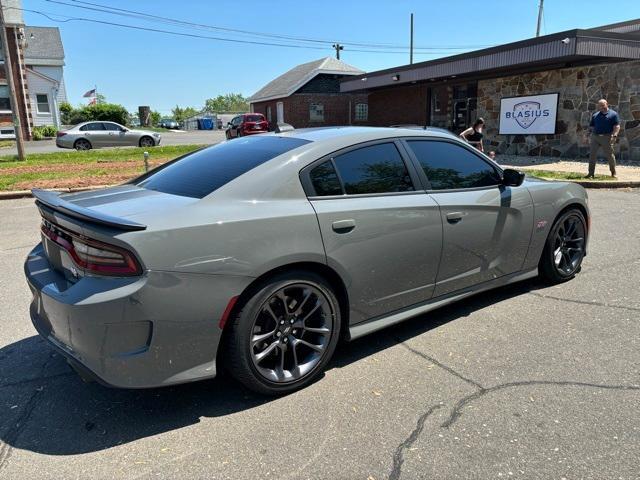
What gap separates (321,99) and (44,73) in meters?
25.9

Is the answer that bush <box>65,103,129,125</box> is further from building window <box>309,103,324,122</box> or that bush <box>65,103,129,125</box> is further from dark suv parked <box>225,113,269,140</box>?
building window <box>309,103,324,122</box>

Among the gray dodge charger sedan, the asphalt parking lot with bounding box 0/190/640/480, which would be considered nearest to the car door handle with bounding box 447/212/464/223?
the gray dodge charger sedan

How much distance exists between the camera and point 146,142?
2656 cm

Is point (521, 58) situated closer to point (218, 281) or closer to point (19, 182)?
point (19, 182)

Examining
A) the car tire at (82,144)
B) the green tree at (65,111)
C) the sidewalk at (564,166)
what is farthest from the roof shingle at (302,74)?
the green tree at (65,111)

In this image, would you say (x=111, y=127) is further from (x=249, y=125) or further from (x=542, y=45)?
(x=542, y=45)

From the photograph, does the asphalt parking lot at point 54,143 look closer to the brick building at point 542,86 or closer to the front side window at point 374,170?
the brick building at point 542,86

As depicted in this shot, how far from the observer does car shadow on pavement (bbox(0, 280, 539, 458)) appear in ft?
9.03

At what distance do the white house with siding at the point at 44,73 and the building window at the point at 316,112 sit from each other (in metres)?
19.7

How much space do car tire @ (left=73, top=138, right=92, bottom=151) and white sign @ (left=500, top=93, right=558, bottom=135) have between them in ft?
62.6

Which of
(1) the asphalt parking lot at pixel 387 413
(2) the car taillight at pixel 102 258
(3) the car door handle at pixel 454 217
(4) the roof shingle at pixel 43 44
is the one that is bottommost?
(1) the asphalt parking lot at pixel 387 413

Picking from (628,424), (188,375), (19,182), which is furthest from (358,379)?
(19,182)

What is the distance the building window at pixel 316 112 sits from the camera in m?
35.0

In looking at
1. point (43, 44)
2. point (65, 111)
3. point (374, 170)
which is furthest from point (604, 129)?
point (65, 111)
